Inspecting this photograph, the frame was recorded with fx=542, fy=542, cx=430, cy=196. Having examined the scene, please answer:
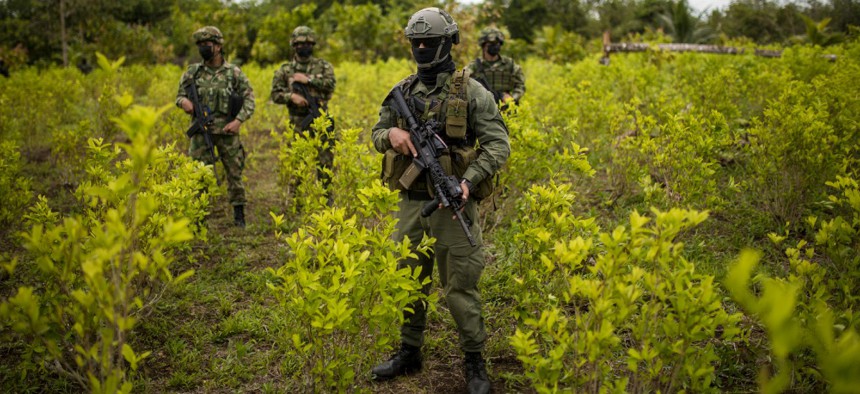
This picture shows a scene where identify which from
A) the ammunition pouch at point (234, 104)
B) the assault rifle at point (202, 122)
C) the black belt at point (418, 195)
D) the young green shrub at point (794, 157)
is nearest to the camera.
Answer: the black belt at point (418, 195)

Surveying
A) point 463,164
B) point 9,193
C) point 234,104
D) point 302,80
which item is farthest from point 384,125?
point 9,193

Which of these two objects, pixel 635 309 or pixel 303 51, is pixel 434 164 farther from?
pixel 303 51

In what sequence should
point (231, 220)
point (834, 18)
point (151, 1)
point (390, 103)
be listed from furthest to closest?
point (151, 1), point (834, 18), point (231, 220), point (390, 103)

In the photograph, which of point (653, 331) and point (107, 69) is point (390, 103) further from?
point (653, 331)

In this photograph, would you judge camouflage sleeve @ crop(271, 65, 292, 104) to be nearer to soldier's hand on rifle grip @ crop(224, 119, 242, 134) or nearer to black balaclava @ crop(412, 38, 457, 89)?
soldier's hand on rifle grip @ crop(224, 119, 242, 134)

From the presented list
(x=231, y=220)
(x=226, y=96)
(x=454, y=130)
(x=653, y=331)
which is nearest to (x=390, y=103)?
(x=454, y=130)

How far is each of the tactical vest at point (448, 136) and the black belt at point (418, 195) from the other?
0.6 inches

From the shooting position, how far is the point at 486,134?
274 cm

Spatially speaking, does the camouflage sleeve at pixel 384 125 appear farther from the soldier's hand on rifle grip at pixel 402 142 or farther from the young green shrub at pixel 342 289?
the young green shrub at pixel 342 289

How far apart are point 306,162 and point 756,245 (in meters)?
3.78

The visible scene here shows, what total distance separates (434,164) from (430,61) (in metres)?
0.55

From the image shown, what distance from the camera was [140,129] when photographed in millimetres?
1736

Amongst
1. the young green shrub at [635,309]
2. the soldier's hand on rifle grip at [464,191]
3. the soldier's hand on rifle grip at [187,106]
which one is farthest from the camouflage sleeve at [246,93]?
the young green shrub at [635,309]

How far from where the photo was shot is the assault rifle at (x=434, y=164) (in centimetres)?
260
